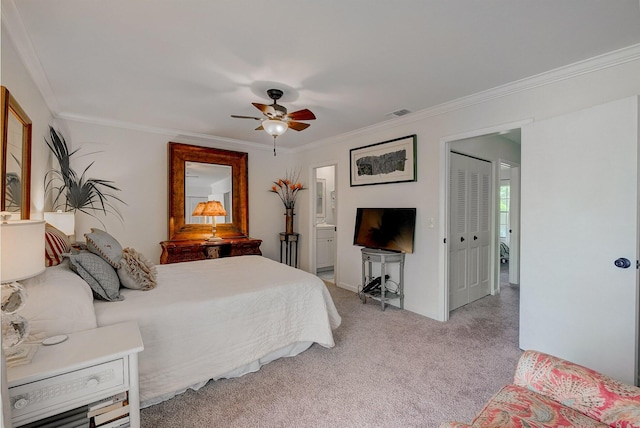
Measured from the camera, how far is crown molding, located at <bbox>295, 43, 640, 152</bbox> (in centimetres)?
222

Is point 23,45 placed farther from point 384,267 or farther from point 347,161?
point 384,267

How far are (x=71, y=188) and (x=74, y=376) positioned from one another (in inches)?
111

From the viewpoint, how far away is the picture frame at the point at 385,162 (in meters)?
3.71

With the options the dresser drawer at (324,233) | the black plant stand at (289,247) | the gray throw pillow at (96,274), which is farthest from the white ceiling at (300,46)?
the dresser drawer at (324,233)

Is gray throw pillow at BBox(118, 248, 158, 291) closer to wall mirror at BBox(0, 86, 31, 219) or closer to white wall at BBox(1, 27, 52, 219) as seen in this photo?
wall mirror at BBox(0, 86, 31, 219)

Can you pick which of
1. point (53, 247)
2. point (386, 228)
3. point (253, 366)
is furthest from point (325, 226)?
point (53, 247)

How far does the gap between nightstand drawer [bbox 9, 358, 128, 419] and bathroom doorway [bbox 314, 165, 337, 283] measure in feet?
12.9

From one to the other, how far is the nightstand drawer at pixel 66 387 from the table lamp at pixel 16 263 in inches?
8.2

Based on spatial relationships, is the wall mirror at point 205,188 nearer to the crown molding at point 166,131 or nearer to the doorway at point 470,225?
the crown molding at point 166,131

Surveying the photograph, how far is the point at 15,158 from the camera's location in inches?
81.0

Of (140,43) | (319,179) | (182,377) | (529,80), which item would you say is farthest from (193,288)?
(319,179)

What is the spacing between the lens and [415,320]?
3.45m

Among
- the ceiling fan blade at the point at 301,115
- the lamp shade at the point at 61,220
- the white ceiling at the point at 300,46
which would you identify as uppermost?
the white ceiling at the point at 300,46

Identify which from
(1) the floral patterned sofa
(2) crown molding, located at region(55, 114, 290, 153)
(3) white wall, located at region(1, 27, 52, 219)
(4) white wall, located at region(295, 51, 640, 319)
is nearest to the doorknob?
(4) white wall, located at region(295, 51, 640, 319)
